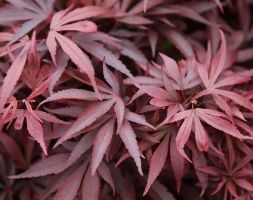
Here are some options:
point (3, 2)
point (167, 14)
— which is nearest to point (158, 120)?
point (167, 14)

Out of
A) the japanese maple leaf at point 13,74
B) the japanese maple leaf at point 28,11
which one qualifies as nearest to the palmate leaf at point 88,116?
the japanese maple leaf at point 13,74

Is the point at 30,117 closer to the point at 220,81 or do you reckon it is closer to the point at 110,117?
the point at 110,117

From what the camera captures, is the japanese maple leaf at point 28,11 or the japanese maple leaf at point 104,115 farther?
the japanese maple leaf at point 28,11

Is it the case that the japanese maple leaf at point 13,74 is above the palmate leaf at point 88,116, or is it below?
above

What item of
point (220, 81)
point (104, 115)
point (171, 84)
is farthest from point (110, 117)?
point (220, 81)

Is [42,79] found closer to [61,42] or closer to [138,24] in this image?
[61,42]

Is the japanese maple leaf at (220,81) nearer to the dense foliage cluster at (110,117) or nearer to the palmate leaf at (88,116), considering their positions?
the dense foliage cluster at (110,117)
